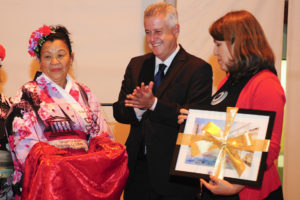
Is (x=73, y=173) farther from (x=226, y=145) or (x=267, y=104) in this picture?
(x=267, y=104)

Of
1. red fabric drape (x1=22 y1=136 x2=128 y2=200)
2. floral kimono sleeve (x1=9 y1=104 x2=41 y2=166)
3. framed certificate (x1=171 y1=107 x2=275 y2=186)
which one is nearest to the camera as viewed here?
framed certificate (x1=171 y1=107 x2=275 y2=186)

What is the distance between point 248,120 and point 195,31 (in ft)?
6.97

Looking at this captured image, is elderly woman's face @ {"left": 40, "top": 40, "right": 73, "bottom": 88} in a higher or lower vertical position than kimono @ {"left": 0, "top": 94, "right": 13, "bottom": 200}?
higher

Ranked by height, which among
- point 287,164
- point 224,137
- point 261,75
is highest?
point 261,75

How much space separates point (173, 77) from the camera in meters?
2.47

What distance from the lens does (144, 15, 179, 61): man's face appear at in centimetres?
257

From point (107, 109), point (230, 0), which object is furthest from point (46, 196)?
point (230, 0)

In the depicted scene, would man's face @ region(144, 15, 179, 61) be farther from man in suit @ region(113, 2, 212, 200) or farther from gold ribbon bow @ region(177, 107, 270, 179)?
gold ribbon bow @ region(177, 107, 270, 179)

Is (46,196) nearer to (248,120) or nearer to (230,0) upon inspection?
(248,120)

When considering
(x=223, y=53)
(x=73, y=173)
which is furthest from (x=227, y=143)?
(x=73, y=173)

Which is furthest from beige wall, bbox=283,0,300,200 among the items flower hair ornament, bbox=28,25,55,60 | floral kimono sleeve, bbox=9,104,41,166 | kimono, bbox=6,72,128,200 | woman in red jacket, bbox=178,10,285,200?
floral kimono sleeve, bbox=9,104,41,166

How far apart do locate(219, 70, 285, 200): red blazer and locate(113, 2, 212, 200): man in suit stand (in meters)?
0.51

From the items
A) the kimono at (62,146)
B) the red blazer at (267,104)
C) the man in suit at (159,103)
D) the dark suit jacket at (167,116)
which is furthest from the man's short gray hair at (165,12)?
the red blazer at (267,104)

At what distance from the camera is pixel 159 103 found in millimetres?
2320
